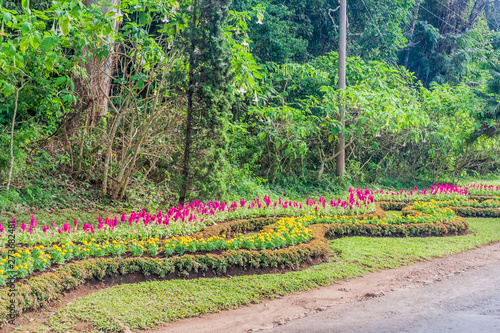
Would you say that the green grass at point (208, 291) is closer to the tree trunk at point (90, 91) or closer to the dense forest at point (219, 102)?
the dense forest at point (219, 102)

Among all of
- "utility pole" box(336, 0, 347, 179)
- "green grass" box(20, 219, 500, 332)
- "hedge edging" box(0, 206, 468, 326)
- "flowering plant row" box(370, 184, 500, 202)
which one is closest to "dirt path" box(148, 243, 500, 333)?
"green grass" box(20, 219, 500, 332)

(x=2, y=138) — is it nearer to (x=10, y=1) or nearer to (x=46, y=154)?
(x=46, y=154)

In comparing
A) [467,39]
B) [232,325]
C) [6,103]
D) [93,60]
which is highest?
[467,39]

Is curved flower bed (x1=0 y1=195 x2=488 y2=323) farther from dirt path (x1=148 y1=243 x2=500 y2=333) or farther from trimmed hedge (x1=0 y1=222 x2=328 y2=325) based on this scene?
dirt path (x1=148 y1=243 x2=500 y2=333)

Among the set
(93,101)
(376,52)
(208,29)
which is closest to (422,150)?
(376,52)

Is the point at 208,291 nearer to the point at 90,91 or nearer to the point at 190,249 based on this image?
the point at 190,249

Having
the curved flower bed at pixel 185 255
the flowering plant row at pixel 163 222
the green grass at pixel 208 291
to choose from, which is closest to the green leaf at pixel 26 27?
the flowering plant row at pixel 163 222

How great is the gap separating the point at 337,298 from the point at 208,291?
54.9 inches

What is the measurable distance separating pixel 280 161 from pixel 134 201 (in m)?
4.74

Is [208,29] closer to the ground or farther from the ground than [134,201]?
farther from the ground

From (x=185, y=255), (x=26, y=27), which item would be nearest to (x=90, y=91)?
(x=26, y=27)

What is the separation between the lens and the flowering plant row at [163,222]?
217 inches

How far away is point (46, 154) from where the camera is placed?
27.5ft

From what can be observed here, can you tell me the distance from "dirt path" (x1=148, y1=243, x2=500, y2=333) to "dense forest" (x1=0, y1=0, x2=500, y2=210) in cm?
341
